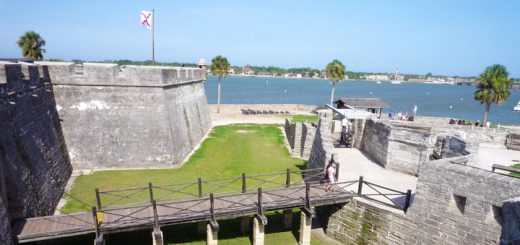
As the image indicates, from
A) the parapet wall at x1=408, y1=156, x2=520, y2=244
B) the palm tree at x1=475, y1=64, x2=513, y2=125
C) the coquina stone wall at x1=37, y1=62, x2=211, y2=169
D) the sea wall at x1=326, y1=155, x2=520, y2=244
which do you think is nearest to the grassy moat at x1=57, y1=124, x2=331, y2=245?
the coquina stone wall at x1=37, y1=62, x2=211, y2=169

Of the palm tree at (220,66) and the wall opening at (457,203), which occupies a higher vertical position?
the palm tree at (220,66)

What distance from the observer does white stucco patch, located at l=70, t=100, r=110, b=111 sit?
17.1m

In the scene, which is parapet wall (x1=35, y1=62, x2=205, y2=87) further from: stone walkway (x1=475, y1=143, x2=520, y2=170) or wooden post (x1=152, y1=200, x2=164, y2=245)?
stone walkway (x1=475, y1=143, x2=520, y2=170)

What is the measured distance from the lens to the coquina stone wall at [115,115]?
55.2 feet

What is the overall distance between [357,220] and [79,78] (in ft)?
50.9

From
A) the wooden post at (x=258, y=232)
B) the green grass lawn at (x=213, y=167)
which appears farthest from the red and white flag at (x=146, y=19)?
the wooden post at (x=258, y=232)

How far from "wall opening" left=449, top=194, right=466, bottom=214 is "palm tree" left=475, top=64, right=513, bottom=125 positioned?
24.4 metres

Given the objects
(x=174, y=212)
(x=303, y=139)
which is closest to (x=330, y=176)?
(x=174, y=212)

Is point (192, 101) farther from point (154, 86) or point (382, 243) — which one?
point (382, 243)

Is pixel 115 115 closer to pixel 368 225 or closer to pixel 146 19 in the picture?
pixel 146 19

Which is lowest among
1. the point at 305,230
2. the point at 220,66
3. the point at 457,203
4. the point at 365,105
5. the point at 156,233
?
the point at 305,230

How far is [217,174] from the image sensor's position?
1753 centimetres

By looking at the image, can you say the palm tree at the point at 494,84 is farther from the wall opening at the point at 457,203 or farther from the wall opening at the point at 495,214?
the wall opening at the point at 495,214

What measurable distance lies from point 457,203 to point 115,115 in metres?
16.5
